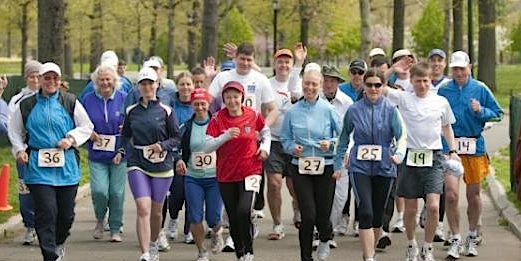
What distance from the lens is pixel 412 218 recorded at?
10.4 m

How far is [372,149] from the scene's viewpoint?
9.74 metres

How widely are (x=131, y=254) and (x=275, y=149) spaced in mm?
2164

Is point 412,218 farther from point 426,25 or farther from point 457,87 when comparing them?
point 426,25

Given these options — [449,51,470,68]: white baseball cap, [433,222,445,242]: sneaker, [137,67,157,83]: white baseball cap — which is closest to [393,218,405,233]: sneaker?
[433,222,445,242]: sneaker

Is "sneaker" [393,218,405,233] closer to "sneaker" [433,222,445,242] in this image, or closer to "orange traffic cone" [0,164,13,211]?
"sneaker" [433,222,445,242]

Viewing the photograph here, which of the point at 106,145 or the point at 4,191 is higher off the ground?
the point at 106,145

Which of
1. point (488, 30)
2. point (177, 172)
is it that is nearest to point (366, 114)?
point (177, 172)

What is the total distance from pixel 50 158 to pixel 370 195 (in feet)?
9.70

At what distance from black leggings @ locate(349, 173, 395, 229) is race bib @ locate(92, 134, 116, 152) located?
3.23 m

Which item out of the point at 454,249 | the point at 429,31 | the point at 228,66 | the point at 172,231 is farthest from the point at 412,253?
the point at 429,31

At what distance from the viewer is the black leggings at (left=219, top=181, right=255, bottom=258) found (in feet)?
32.5

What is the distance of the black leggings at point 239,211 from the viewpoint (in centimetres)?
991

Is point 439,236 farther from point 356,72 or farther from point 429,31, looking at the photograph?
point 429,31

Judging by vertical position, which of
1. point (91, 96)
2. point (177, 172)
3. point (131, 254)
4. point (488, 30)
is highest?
point (488, 30)
